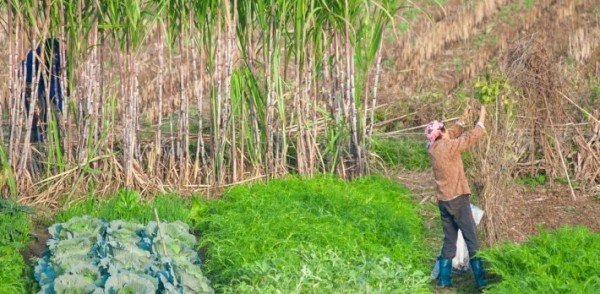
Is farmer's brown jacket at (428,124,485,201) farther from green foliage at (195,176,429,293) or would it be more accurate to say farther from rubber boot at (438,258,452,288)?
green foliage at (195,176,429,293)

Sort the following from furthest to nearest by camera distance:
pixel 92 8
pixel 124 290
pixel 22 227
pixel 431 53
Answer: pixel 431 53, pixel 92 8, pixel 22 227, pixel 124 290

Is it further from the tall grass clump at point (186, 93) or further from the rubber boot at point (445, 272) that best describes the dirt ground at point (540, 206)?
the rubber boot at point (445, 272)

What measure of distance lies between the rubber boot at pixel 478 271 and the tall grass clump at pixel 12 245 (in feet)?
9.77

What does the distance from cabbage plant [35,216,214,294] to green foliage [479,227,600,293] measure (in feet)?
6.11

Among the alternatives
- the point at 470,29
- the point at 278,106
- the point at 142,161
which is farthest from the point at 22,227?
the point at 470,29

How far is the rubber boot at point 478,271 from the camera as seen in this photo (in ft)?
24.9

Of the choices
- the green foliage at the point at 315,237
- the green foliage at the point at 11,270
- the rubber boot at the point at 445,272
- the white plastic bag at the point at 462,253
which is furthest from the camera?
the white plastic bag at the point at 462,253

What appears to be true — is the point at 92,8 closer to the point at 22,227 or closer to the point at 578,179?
the point at 22,227

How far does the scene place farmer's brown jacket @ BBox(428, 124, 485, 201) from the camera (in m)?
7.72

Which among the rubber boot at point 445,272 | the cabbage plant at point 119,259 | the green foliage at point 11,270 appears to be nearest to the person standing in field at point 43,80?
the cabbage plant at point 119,259

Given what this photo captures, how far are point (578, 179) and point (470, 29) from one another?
341 inches

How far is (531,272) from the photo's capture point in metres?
7.05

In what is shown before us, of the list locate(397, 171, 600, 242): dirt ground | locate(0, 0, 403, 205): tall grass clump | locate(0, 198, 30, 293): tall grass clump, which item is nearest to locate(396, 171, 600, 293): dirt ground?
locate(397, 171, 600, 242): dirt ground

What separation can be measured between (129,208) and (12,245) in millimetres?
1241
